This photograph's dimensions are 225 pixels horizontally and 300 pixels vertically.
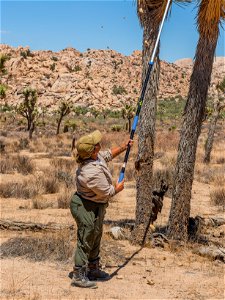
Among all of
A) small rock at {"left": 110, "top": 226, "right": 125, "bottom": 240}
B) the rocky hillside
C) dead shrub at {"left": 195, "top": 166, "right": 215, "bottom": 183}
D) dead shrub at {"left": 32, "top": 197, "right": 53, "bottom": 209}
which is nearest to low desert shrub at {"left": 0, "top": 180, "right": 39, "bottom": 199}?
dead shrub at {"left": 32, "top": 197, "right": 53, "bottom": 209}

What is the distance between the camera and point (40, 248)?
6.64m

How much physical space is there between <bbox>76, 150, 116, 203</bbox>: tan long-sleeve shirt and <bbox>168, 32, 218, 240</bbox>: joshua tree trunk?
234cm

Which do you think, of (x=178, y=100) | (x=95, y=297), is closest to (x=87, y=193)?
(x=95, y=297)

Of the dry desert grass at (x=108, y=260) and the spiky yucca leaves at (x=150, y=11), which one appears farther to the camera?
the spiky yucca leaves at (x=150, y=11)

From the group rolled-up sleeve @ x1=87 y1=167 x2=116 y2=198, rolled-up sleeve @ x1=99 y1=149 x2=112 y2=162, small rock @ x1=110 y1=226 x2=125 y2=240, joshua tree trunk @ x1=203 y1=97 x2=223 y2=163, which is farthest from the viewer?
joshua tree trunk @ x1=203 y1=97 x2=223 y2=163

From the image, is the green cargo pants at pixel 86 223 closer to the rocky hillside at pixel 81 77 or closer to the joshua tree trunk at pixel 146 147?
the joshua tree trunk at pixel 146 147

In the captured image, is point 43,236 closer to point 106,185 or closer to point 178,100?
point 106,185

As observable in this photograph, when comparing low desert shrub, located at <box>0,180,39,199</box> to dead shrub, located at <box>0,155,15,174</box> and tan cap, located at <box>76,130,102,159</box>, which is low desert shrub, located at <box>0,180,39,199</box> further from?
tan cap, located at <box>76,130,102,159</box>

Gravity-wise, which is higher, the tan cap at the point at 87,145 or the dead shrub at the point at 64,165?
the tan cap at the point at 87,145

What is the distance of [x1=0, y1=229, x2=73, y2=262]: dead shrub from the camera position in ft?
21.2

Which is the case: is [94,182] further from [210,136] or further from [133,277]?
[210,136]

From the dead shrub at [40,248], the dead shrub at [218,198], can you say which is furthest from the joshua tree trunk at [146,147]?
the dead shrub at [218,198]

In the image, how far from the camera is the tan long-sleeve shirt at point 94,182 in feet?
16.6

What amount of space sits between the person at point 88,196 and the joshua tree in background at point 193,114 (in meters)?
2.26
